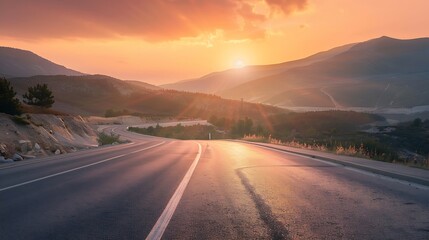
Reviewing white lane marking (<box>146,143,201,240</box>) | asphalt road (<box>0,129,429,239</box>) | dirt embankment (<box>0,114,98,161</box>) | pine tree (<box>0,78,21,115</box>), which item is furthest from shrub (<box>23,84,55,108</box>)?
white lane marking (<box>146,143,201,240</box>)

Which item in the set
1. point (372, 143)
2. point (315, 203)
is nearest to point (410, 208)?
point (315, 203)

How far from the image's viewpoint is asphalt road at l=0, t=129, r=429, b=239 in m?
6.34

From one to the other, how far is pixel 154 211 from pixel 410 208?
4.41 meters

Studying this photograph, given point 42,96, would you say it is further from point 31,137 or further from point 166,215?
point 166,215

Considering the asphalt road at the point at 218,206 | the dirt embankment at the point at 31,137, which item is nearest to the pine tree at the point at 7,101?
the dirt embankment at the point at 31,137

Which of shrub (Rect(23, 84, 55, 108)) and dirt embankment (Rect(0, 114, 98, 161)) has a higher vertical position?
shrub (Rect(23, 84, 55, 108))

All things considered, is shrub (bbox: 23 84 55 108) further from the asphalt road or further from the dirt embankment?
the asphalt road

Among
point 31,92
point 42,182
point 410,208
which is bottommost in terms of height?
point 42,182

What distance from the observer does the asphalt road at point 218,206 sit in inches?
249

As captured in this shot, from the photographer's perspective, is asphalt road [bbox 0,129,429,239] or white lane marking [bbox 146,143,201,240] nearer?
white lane marking [bbox 146,143,201,240]

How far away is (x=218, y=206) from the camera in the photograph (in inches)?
325

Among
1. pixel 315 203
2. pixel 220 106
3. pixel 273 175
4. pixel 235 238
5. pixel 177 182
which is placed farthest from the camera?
pixel 220 106

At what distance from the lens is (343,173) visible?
44.2ft

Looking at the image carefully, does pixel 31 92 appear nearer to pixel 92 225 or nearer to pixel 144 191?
A: pixel 144 191
